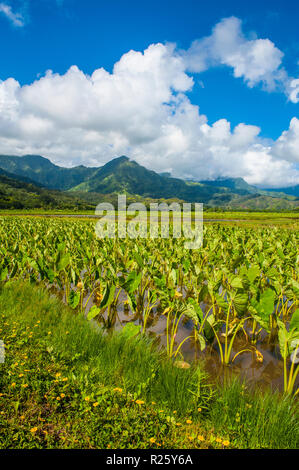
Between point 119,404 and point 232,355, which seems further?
point 232,355

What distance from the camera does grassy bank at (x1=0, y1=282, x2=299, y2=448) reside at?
2.83 metres

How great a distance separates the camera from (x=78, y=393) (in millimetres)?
3475

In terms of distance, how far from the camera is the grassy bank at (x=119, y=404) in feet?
9.28

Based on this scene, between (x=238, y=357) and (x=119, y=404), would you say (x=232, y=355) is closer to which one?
(x=238, y=357)

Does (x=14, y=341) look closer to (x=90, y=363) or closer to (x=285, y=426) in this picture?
(x=90, y=363)

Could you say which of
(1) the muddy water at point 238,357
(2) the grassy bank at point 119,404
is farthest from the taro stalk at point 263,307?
(2) the grassy bank at point 119,404

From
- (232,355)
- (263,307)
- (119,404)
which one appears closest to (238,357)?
(232,355)

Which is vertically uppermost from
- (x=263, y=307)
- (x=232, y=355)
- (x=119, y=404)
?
(x=263, y=307)

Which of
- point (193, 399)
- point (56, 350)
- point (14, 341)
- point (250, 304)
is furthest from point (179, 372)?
point (14, 341)

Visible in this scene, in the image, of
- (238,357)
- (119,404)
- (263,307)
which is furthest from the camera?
(238,357)

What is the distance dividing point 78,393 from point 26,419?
711mm

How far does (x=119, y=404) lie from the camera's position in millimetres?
3295

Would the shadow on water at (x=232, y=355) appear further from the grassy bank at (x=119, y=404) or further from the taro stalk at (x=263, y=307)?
the taro stalk at (x=263, y=307)

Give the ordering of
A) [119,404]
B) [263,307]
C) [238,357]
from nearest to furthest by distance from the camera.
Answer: [119,404] < [263,307] < [238,357]
